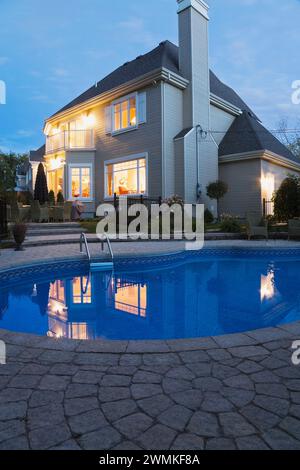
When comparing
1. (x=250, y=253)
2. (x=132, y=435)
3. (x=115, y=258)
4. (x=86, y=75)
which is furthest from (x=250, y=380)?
(x=86, y=75)

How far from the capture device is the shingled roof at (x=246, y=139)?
16.6 m

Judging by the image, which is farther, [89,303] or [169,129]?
[169,129]

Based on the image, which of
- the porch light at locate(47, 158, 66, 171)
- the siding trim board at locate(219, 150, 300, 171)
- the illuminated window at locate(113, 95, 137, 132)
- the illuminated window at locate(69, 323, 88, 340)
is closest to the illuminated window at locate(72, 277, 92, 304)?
the illuminated window at locate(69, 323, 88, 340)

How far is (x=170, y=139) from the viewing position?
15000 mm

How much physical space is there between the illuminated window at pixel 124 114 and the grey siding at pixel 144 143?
0.46 meters

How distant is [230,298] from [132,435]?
4.46 metres

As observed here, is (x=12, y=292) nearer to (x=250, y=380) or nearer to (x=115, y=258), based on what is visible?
(x=115, y=258)

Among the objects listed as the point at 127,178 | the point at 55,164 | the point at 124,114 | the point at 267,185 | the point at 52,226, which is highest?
the point at 124,114

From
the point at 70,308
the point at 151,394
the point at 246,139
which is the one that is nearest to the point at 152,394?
the point at 151,394

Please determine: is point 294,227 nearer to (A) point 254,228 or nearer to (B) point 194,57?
(A) point 254,228

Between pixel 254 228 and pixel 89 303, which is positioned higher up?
pixel 254 228

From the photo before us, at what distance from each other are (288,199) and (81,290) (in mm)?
10513

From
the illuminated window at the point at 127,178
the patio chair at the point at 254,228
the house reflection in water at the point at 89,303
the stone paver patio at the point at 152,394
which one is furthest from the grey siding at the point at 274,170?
the stone paver patio at the point at 152,394

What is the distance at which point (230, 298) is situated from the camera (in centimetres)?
592
